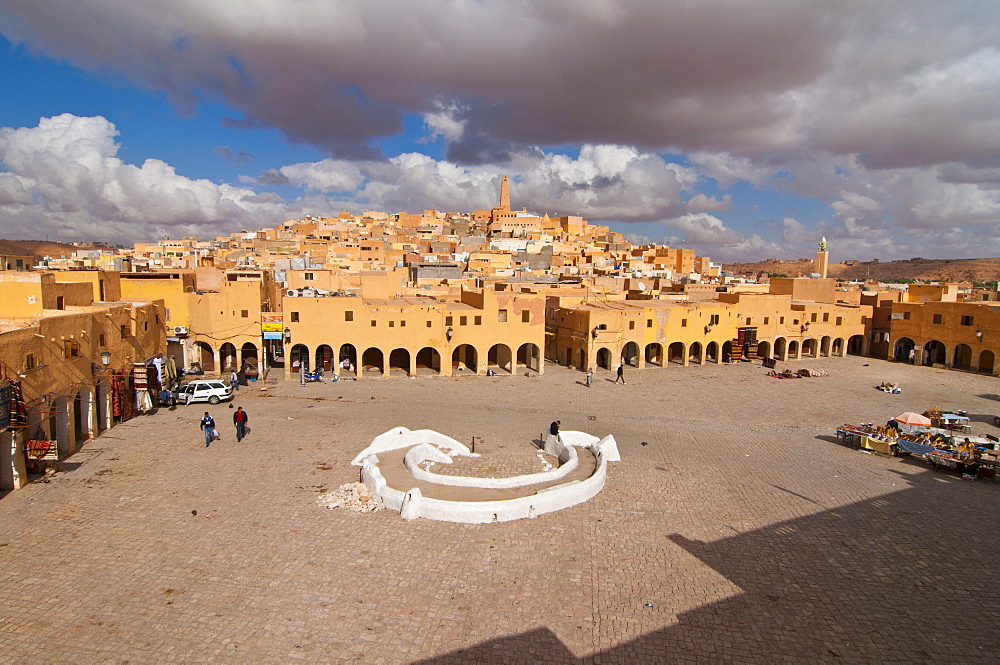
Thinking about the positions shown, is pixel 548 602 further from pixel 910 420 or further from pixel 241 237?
pixel 241 237

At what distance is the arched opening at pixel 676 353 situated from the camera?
36156 mm

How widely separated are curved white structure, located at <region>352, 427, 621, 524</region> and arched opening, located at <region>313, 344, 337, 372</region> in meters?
15.0

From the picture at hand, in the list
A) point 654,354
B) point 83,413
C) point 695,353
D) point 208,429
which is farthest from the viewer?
point 695,353

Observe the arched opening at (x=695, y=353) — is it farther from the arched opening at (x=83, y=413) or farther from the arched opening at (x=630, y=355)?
the arched opening at (x=83, y=413)

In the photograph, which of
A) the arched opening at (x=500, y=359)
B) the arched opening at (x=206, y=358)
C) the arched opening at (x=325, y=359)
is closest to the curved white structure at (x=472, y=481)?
the arched opening at (x=500, y=359)

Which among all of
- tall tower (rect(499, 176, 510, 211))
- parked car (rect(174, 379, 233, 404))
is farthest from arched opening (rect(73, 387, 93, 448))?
tall tower (rect(499, 176, 510, 211))

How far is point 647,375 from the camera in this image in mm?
31641

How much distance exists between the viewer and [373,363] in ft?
106

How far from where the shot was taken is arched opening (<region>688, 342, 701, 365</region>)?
37047 mm

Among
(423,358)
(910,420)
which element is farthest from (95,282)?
(910,420)

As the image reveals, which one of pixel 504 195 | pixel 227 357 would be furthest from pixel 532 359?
pixel 504 195

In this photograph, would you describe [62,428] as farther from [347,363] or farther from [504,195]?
[504,195]

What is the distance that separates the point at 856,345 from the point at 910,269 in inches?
4664

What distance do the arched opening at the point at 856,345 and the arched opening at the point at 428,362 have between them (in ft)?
104
